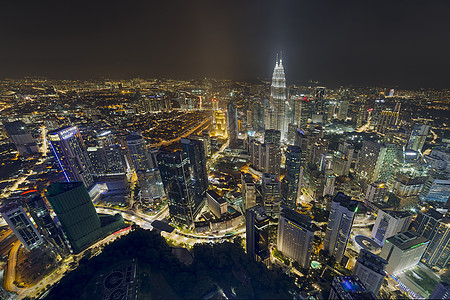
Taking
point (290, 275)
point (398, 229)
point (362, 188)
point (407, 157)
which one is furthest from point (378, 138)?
point (290, 275)

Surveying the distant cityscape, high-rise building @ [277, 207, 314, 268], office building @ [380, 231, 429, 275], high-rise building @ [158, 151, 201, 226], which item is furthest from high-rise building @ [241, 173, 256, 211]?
office building @ [380, 231, 429, 275]

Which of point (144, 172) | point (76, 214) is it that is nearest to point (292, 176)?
point (144, 172)

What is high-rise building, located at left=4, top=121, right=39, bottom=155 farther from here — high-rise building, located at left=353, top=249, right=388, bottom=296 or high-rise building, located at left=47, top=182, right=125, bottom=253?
high-rise building, located at left=353, top=249, right=388, bottom=296

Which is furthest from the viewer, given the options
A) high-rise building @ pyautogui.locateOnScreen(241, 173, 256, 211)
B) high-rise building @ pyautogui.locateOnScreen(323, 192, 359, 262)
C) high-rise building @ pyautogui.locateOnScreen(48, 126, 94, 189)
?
high-rise building @ pyautogui.locateOnScreen(48, 126, 94, 189)

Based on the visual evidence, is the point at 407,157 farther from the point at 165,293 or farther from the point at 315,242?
the point at 165,293

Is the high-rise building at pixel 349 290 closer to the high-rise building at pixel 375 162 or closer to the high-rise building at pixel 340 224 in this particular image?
the high-rise building at pixel 340 224

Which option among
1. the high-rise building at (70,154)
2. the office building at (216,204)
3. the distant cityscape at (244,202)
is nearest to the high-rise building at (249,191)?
the distant cityscape at (244,202)
